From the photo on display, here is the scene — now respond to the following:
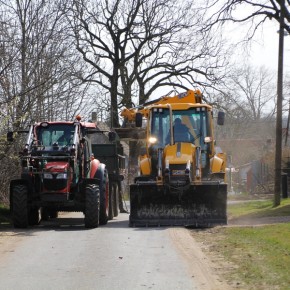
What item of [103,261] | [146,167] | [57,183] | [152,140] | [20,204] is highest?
[152,140]

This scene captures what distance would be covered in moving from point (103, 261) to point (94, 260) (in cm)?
20

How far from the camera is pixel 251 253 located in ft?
41.4

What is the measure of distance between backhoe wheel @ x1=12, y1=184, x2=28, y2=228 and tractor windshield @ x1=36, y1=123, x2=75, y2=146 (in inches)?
74.5

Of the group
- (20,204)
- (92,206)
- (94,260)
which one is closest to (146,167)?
(92,206)

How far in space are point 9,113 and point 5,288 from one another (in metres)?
11.5

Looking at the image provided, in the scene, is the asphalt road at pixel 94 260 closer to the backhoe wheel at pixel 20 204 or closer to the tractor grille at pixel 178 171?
the backhoe wheel at pixel 20 204

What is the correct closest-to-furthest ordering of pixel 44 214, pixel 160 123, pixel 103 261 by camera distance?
pixel 103 261, pixel 160 123, pixel 44 214

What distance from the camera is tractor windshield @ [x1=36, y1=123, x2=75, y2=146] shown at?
63.0 feet

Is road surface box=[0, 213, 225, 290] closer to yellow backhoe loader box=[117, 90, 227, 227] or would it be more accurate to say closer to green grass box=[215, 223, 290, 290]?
green grass box=[215, 223, 290, 290]

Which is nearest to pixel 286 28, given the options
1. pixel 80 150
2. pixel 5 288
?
pixel 80 150

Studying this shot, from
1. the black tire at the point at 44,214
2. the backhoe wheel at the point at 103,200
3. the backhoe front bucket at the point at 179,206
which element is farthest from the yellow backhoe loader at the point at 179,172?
the black tire at the point at 44,214

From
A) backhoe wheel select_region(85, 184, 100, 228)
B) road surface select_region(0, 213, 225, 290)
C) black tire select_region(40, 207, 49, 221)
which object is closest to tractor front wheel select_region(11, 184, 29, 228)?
road surface select_region(0, 213, 225, 290)

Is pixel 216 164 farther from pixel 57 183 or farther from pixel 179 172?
pixel 57 183

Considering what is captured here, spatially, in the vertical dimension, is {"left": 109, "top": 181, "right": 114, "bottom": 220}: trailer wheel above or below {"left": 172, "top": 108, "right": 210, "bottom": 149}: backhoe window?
below
